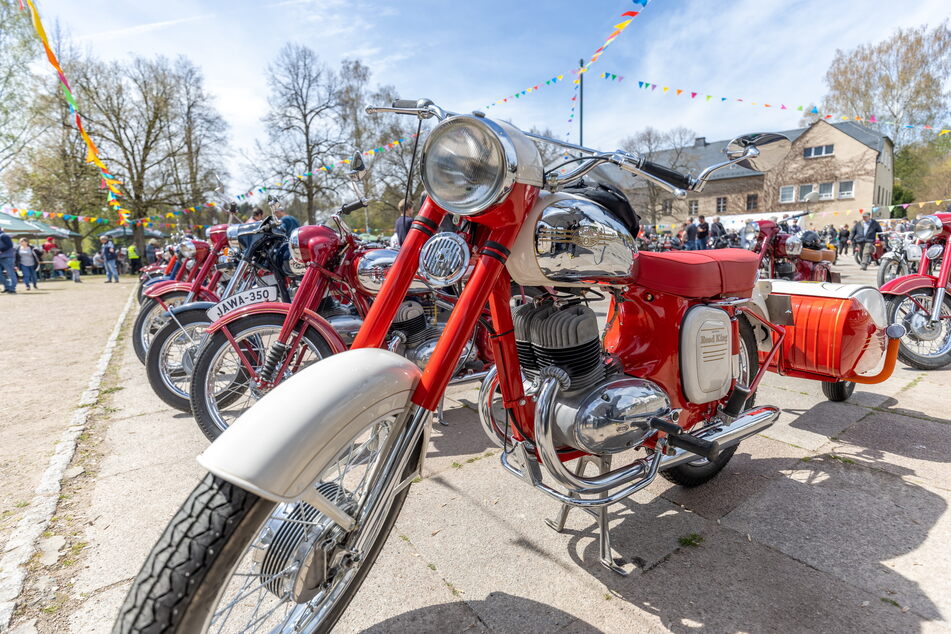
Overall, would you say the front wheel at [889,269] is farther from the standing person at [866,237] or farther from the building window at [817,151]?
the building window at [817,151]

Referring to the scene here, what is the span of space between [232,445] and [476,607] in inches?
38.0

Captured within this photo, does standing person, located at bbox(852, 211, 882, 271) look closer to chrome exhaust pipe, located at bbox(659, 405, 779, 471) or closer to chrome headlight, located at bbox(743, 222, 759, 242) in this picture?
chrome headlight, located at bbox(743, 222, 759, 242)

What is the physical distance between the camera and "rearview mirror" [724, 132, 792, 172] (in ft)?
5.07

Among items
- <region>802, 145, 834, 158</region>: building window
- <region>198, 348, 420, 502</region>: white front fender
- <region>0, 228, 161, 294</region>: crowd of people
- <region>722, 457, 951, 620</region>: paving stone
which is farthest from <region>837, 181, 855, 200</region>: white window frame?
<region>198, 348, 420, 502</region>: white front fender

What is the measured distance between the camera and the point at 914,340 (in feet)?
13.1

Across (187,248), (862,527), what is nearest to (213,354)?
(187,248)

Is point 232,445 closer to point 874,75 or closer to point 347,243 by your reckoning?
point 347,243

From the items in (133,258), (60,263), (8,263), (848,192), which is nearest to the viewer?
(8,263)

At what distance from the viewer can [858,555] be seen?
174cm

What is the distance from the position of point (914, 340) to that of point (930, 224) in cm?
93

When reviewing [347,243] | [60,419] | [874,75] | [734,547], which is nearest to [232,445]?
[734,547]

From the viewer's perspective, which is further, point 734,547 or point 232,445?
point 734,547

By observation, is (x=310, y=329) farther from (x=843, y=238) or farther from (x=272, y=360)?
(x=843, y=238)

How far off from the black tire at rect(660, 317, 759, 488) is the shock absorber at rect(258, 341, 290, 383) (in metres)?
1.90
